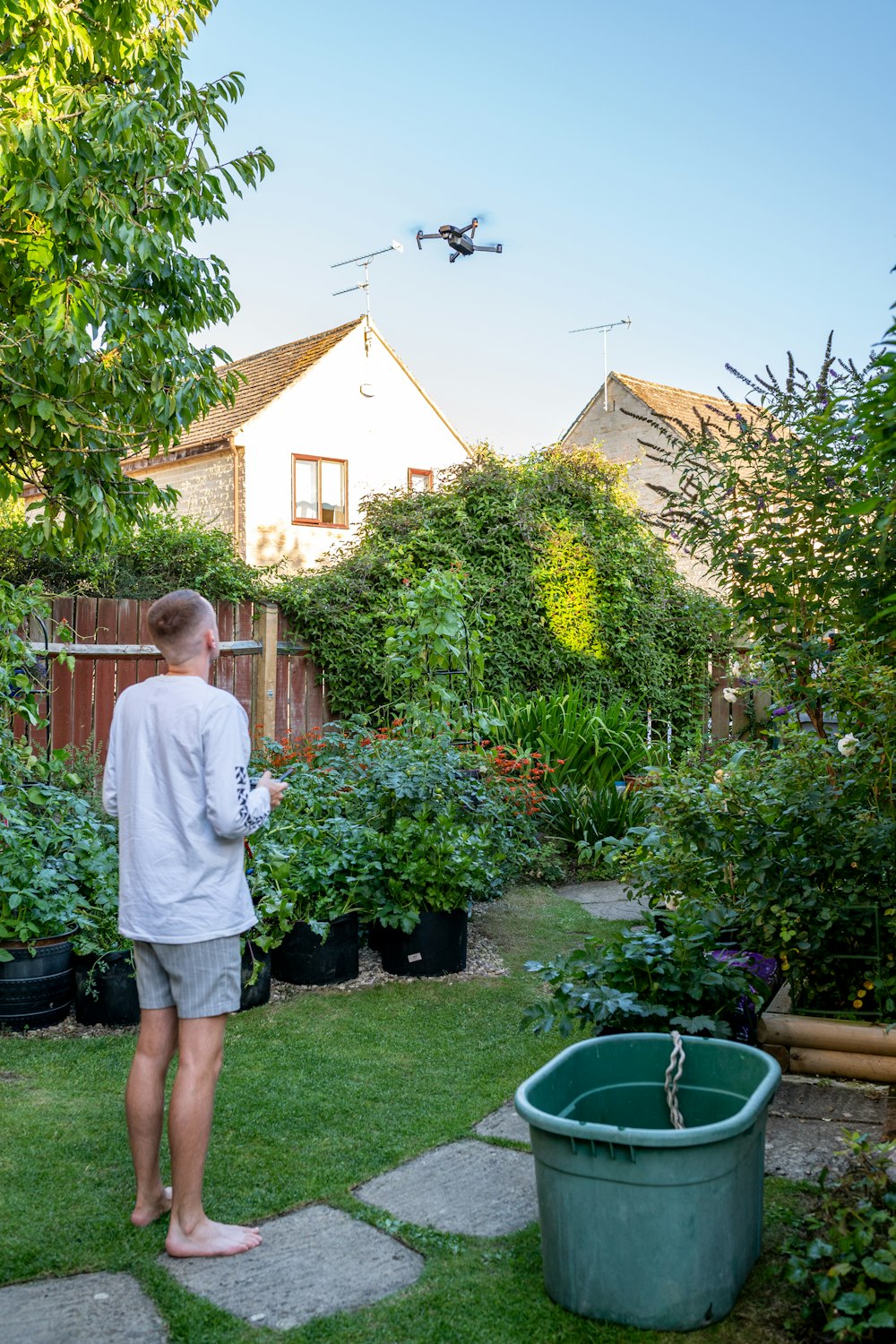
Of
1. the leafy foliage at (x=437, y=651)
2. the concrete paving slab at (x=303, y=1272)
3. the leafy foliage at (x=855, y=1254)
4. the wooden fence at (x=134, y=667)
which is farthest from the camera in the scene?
the wooden fence at (x=134, y=667)

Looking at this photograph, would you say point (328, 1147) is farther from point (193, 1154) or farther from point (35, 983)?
point (35, 983)

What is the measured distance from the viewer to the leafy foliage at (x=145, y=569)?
8.43 metres

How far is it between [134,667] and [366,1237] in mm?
5651

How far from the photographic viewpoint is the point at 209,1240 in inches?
100

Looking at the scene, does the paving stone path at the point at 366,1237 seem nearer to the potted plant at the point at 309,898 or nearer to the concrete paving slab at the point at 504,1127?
the concrete paving slab at the point at 504,1127

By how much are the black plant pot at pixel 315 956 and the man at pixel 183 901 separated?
2143mm

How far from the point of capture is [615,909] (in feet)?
21.2

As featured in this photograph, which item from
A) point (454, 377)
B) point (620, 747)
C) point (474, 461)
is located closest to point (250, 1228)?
point (620, 747)

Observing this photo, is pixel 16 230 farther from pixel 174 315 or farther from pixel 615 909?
pixel 615 909

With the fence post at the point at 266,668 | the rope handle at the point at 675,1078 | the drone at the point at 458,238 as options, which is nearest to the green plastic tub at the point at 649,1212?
the rope handle at the point at 675,1078

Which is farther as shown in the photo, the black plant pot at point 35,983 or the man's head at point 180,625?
the black plant pot at point 35,983

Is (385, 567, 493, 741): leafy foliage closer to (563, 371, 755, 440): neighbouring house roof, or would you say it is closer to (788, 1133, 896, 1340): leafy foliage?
(788, 1133, 896, 1340): leafy foliage

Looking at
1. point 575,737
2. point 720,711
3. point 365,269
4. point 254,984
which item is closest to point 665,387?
point 365,269

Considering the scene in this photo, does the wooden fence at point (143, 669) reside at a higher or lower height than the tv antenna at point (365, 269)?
lower
